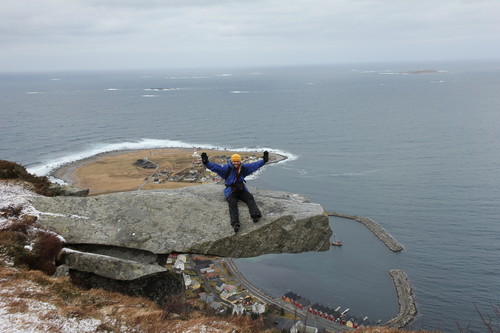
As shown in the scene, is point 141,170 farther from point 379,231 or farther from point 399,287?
point 399,287

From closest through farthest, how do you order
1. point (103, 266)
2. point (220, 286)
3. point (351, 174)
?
point (103, 266) < point (220, 286) < point (351, 174)

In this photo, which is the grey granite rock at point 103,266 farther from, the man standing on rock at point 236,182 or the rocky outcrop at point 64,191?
the rocky outcrop at point 64,191

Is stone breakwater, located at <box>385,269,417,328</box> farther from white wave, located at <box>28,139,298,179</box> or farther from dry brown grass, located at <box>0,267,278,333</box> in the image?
white wave, located at <box>28,139,298,179</box>

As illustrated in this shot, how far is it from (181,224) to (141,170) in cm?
7344

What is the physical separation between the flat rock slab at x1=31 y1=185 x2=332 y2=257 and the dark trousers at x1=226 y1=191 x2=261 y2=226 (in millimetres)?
404

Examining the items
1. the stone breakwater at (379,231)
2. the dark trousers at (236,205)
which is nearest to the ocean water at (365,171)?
the stone breakwater at (379,231)

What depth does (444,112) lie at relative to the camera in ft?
493

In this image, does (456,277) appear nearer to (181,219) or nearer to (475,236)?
(475,236)

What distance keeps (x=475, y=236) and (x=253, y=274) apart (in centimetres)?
3383

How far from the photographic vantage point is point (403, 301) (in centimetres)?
3950

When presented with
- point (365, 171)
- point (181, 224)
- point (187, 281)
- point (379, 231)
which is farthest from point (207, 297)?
point (365, 171)

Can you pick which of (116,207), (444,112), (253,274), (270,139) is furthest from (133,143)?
(444,112)

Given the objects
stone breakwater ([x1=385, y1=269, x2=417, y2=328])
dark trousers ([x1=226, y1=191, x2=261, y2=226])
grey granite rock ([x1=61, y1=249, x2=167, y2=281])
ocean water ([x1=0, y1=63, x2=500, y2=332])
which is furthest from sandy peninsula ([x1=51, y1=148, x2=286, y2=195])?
grey granite rock ([x1=61, y1=249, x2=167, y2=281])

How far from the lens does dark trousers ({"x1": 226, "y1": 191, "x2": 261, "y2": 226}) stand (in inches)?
574
